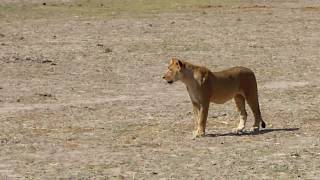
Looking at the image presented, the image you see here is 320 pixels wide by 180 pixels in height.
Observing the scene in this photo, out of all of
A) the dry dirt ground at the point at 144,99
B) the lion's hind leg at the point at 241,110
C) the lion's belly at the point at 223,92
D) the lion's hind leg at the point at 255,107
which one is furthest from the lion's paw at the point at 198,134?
the lion's hind leg at the point at 255,107

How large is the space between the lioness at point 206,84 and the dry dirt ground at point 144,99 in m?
0.29

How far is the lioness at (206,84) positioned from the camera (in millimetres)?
13375

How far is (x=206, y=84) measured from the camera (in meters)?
13.4

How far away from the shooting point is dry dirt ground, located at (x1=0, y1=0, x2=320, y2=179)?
36.7 feet

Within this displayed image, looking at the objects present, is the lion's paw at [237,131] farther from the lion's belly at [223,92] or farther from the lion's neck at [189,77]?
the lion's neck at [189,77]

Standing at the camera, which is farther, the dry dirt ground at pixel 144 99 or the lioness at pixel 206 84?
the lioness at pixel 206 84

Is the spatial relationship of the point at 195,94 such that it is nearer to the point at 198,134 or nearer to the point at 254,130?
the point at 198,134

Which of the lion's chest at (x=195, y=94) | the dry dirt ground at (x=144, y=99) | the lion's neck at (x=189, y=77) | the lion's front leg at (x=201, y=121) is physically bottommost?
the dry dirt ground at (x=144, y=99)

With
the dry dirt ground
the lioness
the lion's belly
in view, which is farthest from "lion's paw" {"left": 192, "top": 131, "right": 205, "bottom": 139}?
the lion's belly

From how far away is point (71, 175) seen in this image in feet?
34.6

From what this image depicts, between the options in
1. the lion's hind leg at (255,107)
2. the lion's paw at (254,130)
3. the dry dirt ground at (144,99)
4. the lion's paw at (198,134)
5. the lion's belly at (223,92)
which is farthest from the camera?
the lion's hind leg at (255,107)

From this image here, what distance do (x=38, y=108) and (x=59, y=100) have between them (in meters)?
0.93

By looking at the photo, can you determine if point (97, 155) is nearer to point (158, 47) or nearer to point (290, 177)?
point (290, 177)

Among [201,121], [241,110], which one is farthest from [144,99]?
[201,121]
